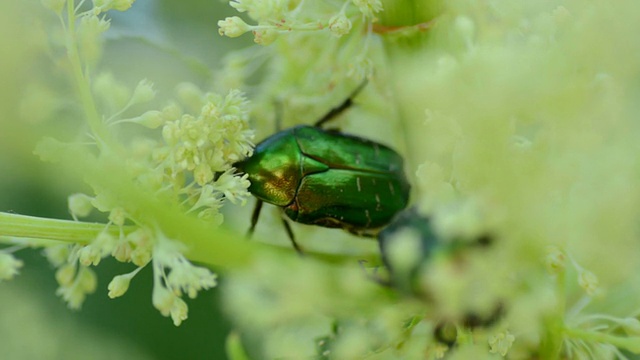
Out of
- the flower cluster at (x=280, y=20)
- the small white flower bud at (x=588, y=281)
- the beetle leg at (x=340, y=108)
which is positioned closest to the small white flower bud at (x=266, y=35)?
the flower cluster at (x=280, y=20)

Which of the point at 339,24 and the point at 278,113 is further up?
the point at 339,24

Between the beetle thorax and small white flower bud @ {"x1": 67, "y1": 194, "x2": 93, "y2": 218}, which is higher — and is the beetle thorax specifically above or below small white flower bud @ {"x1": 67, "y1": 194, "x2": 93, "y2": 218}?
below

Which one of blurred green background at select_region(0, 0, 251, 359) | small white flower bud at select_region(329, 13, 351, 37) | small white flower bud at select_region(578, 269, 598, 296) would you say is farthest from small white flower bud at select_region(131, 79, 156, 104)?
small white flower bud at select_region(578, 269, 598, 296)

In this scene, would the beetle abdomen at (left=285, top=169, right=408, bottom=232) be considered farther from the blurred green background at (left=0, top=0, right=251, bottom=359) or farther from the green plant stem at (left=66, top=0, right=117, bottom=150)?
the green plant stem at (left=66, top=0, right=117, bottom=150)

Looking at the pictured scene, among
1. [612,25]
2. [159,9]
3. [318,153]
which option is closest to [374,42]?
[318,153]

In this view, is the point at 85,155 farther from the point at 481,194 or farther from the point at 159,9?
the point at 159,9

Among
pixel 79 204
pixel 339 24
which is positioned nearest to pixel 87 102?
pixel 79 204

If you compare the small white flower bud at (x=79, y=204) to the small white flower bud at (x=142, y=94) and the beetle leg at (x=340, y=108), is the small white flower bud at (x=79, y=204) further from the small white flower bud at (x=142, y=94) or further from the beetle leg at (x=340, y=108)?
the beetle leg at (x=340, y=108)

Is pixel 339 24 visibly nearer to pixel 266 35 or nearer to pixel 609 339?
pixel 266 35
